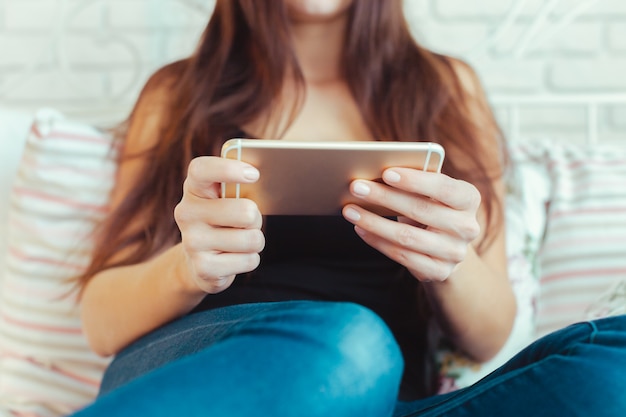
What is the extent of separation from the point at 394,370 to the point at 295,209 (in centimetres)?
22

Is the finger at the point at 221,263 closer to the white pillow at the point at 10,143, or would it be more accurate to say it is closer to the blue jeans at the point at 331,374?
the blue jeans at the point at 331,374

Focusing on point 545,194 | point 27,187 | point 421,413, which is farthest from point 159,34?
point 421,413

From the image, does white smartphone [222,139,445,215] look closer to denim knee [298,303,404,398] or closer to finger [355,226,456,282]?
finger [355,226,456,282]

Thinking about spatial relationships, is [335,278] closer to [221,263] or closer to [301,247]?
[301,247]

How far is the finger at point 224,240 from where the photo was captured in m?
0.66

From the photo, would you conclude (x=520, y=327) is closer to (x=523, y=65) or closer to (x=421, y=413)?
(x=421, y=413)

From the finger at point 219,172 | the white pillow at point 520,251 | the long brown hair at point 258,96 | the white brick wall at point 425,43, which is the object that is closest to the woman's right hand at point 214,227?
the finger at point 219,172

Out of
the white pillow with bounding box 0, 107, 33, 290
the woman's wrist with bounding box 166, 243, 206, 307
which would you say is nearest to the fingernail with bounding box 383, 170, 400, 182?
the woman's wrist with bounding box 166, 243, 206, 307

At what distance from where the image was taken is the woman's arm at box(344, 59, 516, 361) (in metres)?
0.65

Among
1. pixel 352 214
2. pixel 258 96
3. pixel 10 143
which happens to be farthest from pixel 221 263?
pixel 10 143

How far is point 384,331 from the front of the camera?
1.70 ft

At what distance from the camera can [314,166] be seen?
0.62 meters

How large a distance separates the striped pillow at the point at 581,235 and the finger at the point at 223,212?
1.72ft

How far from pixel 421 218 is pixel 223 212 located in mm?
177
